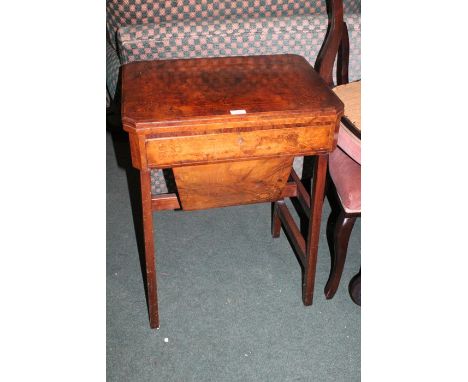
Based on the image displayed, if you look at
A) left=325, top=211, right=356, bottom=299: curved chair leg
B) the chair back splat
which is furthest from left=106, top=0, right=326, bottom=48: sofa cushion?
left=325, top=211, right=356, bottom=299: curved chair leg

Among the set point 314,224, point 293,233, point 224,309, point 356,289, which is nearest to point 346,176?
point 314,224

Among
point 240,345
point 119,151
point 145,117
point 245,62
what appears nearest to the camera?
point 145,117

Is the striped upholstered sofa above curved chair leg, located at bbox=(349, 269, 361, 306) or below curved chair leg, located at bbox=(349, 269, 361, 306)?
above

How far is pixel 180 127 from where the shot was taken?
132 cm

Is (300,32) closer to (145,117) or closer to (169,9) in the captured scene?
(169,9)

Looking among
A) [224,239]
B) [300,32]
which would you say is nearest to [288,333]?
[224,239]

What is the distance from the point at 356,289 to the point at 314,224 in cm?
41

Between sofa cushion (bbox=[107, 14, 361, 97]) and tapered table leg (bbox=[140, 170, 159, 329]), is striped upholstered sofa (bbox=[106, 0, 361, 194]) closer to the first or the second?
sofa cushion (bbox=[107, 14, 361, 97])

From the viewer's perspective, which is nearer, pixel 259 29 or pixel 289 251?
pixel 259 29

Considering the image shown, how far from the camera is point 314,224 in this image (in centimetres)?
171

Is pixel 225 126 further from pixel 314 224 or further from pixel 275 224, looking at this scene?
pixel 275 224

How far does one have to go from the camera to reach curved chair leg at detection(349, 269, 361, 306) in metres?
1.93

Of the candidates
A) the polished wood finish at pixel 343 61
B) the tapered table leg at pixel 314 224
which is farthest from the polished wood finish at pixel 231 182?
the polished wood finish at pixel 343 61

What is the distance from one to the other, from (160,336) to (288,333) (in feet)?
1.59
